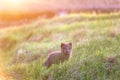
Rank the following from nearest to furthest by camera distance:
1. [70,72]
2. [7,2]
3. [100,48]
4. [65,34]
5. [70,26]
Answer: [70,72] → [100,48] → [65,34] → [70,26] → [7,2]

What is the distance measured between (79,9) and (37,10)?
424 centimetres

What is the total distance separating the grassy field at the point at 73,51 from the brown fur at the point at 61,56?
27 centimetres

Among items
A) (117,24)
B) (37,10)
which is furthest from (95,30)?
(37,10)

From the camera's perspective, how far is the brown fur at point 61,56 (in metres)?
19.0

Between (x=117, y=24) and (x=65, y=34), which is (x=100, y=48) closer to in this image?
(x=117, y=24)

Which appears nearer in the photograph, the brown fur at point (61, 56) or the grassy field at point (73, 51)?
the grassy field at point (73, 51)

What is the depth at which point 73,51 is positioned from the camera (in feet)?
69.1

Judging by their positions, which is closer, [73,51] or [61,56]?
[61,56]

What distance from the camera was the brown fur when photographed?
19031 mm

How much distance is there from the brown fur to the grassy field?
27 centimetres

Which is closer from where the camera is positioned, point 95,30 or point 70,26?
point 95,30

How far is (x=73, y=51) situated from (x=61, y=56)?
1.83 metres

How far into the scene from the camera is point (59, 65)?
62.0 ft

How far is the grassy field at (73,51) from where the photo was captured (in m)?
18.4
